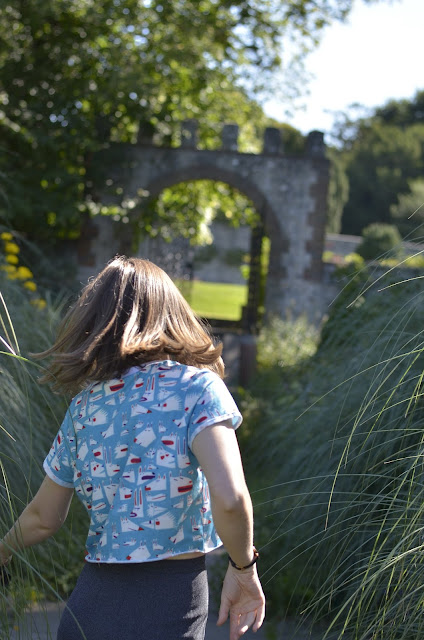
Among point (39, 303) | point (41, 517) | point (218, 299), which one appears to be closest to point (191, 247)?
point (39, 303)

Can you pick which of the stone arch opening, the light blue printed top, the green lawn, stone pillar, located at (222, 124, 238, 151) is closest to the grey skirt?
the light blue printed top

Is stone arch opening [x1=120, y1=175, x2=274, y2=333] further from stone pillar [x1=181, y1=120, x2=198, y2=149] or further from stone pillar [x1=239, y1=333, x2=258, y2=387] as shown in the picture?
stone pillar [x1=239, y1=333, x2=258, y2=387]

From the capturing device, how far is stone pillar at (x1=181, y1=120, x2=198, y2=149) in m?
10.5

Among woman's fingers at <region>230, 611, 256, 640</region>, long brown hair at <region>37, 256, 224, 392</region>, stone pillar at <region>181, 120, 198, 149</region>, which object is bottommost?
woman's fingers at <region>230, 611, 256, 640</region>

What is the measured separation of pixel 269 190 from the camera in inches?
422

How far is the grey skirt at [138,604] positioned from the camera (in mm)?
1535

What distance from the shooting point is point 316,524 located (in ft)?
9.07

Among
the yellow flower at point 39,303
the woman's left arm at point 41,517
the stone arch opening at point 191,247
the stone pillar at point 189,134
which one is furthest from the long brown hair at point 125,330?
the stone pillar at point 189,134

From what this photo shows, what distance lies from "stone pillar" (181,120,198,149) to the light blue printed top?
9.32m

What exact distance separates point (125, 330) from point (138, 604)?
542 mm

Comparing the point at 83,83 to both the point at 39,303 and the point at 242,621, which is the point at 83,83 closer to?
the point at 39,303

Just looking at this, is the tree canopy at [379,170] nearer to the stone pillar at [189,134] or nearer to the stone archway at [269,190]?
the stone archway at [269,190]

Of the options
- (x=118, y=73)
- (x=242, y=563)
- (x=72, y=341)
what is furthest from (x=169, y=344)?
(x=118, y=73)

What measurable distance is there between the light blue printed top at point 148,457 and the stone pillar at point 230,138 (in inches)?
367
